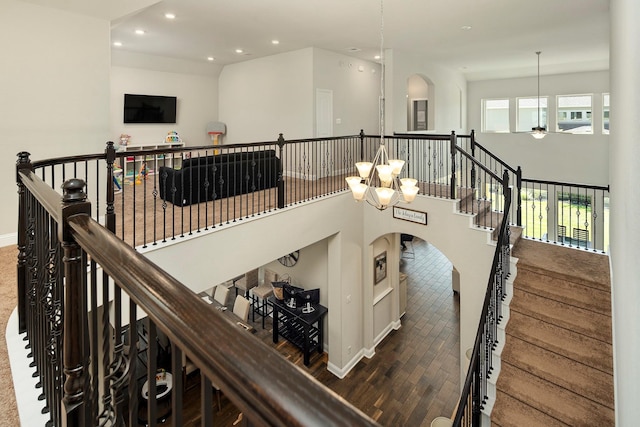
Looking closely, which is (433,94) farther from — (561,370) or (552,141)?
(561,370)

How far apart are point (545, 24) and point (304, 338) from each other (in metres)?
7.41

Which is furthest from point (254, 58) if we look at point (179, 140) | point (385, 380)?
point (385, 380)

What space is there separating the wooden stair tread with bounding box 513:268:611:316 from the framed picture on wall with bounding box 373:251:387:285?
3.28 meters

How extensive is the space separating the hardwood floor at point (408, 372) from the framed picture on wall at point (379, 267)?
4.56 feet

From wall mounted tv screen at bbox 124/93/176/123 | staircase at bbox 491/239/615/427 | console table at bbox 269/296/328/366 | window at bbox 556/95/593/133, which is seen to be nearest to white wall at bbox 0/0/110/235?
wall mounted tv screen at bbox 124/93/176/123

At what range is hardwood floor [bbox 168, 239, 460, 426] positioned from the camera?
5.95m

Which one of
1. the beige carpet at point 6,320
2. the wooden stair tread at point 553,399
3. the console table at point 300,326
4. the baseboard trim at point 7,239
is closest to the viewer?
the beige carpet at point 6,320

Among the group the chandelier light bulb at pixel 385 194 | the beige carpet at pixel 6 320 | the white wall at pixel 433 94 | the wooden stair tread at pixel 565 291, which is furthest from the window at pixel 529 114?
the beige carpet at pixel 6 320

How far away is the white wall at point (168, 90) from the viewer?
9070 millimetres

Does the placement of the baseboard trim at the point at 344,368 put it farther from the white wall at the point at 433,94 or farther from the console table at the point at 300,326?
the white wall at the point at 433,94

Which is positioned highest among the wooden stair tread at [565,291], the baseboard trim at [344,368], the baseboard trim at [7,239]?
the baseboard trim at [7,239]

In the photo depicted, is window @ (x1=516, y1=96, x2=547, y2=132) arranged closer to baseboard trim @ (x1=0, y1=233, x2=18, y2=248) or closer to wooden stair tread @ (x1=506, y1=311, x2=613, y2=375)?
wooden stair tread @ (x1=506, y1=311, x2=613, y2=375)

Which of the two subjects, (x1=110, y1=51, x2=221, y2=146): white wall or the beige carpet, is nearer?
the beige carpet

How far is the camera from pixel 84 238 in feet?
3.15
